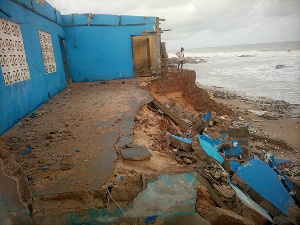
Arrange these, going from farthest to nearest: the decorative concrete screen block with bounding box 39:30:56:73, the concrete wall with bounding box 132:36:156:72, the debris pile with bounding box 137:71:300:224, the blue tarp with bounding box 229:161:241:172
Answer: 1. the concrete wall with bounding box 132:36:156:72
2. the decorative concrete screen block with bounding box 39:30:56:73
3. the blue tarp with bounding box 229:161:241:172
4. the debris pile with bounding box 137:71:300:224

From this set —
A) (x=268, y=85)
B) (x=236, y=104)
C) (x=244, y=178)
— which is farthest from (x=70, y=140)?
(x=268, y=85)

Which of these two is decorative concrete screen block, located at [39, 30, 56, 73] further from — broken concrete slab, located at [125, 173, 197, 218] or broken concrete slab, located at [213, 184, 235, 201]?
broken concrete slab, located at [213, 184, 235, 201]

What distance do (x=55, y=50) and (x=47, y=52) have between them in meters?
1.11

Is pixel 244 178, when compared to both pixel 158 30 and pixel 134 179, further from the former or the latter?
pixel 158 30

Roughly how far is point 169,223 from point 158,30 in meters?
10.7

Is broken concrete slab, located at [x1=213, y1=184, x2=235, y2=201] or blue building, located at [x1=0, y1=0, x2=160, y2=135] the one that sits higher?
blue building, located at [x1=0, y1=0, x2=160, y2=135]

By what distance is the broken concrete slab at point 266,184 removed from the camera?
371 cm

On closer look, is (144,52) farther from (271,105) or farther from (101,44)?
(271,105)

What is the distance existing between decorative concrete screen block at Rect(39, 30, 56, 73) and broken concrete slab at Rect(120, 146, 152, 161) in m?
6.08

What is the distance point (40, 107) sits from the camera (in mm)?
6445

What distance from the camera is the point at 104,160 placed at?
2963 millimetres

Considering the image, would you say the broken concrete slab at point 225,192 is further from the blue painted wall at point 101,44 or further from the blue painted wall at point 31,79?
the blue painted wall at point 101,44

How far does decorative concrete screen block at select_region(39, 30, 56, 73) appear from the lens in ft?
24.3

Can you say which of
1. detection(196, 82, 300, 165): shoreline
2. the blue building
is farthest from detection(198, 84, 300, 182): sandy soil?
the blue building
